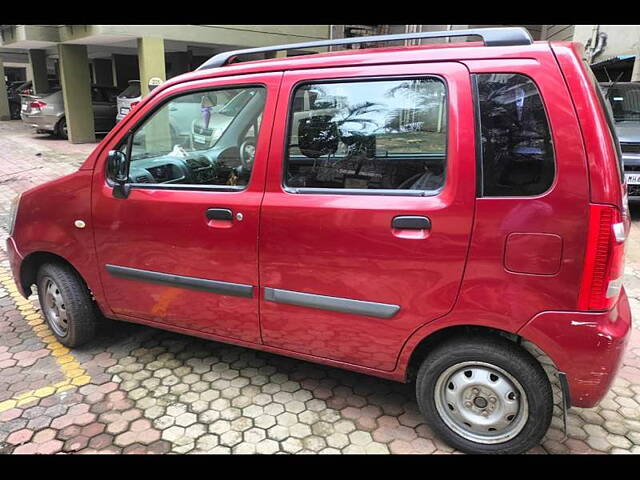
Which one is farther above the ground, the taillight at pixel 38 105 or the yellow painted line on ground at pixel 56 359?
the taillight at pixel 38 105

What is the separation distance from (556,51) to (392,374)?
1.64 meters

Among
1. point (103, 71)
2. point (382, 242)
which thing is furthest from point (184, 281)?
point (103, 71)

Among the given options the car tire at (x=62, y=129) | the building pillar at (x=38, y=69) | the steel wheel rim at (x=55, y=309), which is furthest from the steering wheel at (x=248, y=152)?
the building pillar at (x=38, y=69)

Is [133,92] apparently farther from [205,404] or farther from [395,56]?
[395,56]

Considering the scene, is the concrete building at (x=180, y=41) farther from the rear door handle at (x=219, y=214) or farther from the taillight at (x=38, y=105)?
the rear door handle at (x=219, y=214)

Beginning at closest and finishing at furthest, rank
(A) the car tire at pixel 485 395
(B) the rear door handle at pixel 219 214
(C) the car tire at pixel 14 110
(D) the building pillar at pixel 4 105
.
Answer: (A) the car tire at pixel 485 395, (B) the rear door handle at pixel 219 214, (D) the building pillar at pixel 4 105, (C) the car tire at pixel 14 110

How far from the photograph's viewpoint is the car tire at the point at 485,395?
2193mm

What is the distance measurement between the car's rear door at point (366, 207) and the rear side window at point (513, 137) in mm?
67

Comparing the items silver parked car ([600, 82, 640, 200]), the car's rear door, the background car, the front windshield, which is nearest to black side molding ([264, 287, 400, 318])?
the car's rear door

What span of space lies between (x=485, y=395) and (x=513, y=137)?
1180 mm

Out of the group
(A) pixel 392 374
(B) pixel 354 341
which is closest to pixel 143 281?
(B) pixel 354 341

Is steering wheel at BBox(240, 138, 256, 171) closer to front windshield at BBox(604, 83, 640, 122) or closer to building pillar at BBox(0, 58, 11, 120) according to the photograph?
front windshield at BBox(604, 83, 640, 122)

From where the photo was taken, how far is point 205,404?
2832 millimetres

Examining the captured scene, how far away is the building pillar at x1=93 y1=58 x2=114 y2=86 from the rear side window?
2308 cm
